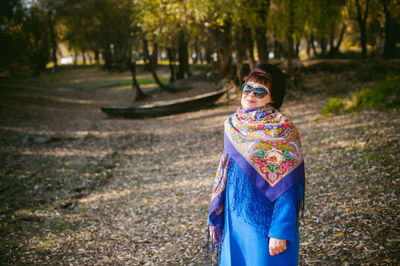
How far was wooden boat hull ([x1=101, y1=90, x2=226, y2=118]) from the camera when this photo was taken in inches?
676

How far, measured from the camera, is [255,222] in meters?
2.37

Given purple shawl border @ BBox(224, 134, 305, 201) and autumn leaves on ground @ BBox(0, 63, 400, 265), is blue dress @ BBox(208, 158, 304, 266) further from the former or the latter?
autumn leaves on ground @ BBox(0, 63, 400, 265)

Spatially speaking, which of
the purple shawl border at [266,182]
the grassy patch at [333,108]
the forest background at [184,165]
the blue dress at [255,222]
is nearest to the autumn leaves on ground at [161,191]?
the forest background at [184,165]

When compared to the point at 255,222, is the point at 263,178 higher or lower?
higher

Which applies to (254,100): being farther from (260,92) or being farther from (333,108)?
(333,108)

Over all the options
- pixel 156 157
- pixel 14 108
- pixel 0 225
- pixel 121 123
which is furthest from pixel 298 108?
pixel 14 108

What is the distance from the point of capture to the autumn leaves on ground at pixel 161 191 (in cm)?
469

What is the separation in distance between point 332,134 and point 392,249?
5650mm

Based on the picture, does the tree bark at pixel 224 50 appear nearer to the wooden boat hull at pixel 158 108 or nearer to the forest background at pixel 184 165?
the forest background at pixel 184 165

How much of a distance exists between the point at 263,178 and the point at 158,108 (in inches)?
598

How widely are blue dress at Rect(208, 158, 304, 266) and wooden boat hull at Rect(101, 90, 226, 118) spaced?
590 inches

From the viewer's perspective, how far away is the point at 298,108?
14227 mm

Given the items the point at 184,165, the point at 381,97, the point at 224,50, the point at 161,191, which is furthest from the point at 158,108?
the point at 381,97

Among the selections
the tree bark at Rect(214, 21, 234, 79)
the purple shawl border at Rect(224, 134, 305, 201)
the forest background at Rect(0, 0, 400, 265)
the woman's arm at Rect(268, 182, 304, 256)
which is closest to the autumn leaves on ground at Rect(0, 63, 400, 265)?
the forest background at Rect(0, 0, 400, 265)
